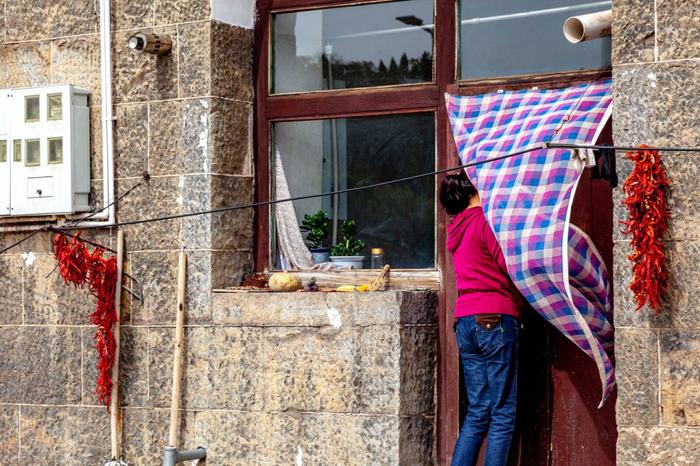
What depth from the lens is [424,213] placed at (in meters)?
7.99

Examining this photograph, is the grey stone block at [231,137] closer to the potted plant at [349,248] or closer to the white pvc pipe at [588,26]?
the potted plant at [349,248]

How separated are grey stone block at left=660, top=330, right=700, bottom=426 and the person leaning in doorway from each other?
901mm

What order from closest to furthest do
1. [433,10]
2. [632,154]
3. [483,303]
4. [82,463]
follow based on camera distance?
[632,154] < [483,303] < [433,10] < [82,463]

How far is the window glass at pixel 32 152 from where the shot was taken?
28.1 feet

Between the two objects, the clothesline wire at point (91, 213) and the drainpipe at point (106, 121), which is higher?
the drainpipe at point (106, 121)

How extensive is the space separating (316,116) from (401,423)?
6.45 ft

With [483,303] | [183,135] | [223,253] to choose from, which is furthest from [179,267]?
[483,303]

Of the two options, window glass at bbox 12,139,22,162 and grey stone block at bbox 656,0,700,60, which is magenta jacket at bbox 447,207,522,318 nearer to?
grey stone block at bbox 656,0,700,60

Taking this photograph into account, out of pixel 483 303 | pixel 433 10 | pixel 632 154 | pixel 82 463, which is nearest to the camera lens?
pixel 632 154

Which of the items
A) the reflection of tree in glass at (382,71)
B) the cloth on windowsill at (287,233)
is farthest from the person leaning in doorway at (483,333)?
the cloth on windowsill at (287,233)

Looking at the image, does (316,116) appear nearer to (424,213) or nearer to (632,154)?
(424,213)

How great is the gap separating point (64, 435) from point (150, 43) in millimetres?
2481

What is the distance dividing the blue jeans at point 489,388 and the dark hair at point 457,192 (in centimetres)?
61

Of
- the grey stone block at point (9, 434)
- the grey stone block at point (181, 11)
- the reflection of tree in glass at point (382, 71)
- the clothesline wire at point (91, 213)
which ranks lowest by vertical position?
the grey stone block at point (9, 434)
